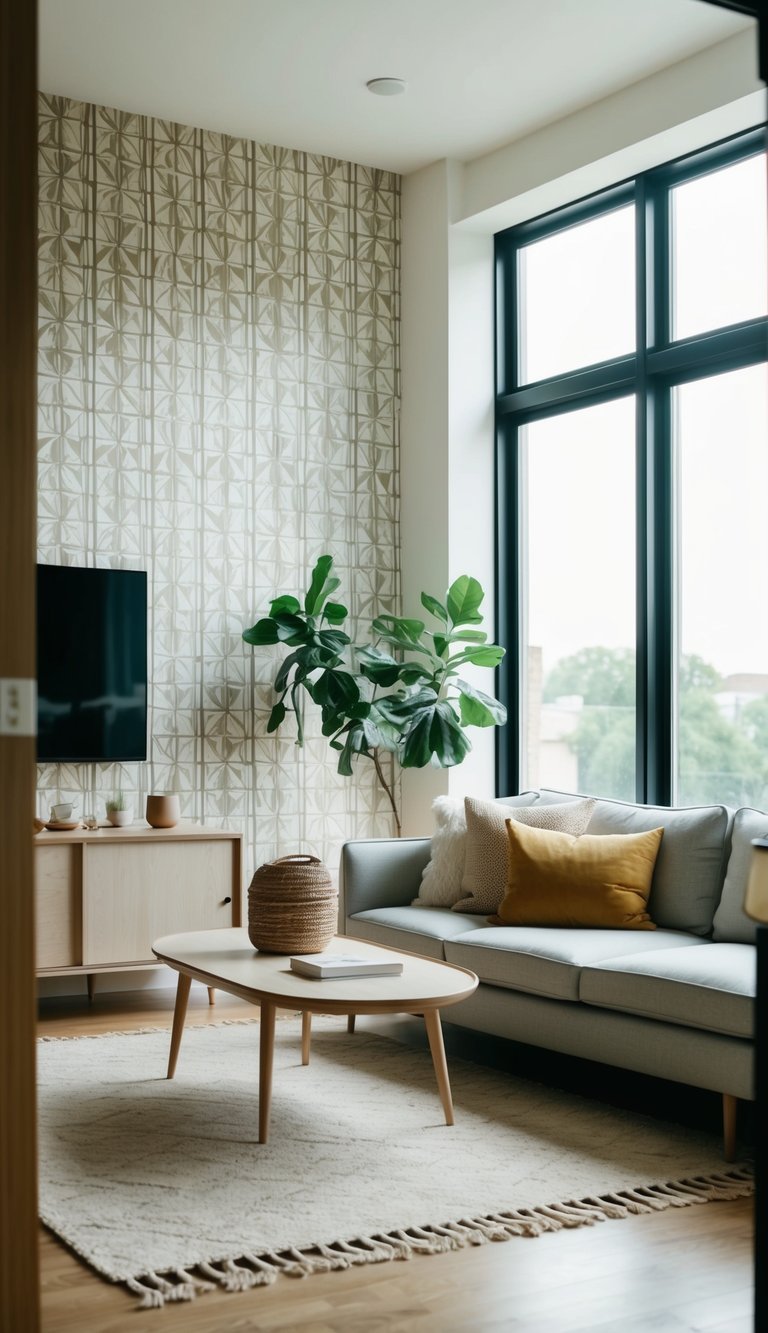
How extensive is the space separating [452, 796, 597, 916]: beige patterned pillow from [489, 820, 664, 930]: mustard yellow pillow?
8.0 inches

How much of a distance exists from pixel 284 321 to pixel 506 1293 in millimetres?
4423

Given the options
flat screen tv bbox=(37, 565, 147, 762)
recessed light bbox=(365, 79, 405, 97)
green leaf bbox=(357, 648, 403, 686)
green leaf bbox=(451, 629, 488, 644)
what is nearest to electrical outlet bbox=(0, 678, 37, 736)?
flat screen tv bbox=(37, 565, 147, 762)

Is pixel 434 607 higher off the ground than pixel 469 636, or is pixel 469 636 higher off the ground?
pixel 434 607

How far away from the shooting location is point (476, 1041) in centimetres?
466

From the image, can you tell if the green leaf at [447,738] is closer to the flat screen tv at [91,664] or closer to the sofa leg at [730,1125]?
the flat screen tv at [91,664]

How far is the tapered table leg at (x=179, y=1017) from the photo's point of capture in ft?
12.9

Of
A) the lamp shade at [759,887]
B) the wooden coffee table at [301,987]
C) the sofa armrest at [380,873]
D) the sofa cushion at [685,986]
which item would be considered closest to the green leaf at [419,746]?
the sofa armrest at [380,873]

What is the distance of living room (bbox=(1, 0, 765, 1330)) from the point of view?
4984 millimetres

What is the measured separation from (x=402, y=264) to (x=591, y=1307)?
4919 millimetres

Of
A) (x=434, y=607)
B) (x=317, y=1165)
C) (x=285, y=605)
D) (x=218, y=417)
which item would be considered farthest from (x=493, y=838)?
(x=218, y=417)

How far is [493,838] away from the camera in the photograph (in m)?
4.70

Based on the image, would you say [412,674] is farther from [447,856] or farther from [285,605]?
[447,856]

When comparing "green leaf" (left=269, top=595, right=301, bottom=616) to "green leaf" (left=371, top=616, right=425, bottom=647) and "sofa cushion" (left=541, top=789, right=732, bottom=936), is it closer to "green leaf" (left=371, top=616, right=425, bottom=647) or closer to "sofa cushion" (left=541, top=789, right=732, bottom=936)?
"green leaf" (left=371, top=616, right=425, bottom=647)

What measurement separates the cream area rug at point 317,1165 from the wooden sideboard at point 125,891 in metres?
0.70
